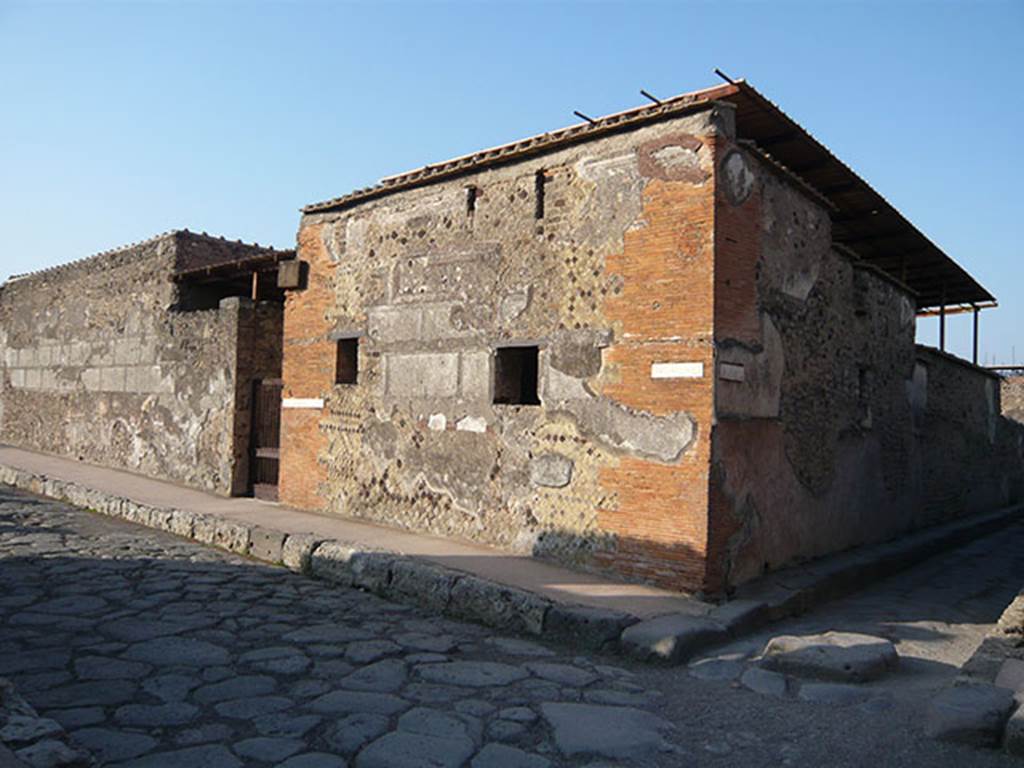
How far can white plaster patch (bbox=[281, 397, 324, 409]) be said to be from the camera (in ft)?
Result: 26.2

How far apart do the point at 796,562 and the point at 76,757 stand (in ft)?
17.5

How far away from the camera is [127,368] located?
447 inches

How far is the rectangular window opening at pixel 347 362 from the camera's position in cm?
793

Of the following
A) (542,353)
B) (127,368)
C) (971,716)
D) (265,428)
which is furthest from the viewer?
(127,368)

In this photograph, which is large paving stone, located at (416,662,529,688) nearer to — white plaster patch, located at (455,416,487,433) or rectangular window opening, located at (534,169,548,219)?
white plaster patch, located at (455,416,487,433)

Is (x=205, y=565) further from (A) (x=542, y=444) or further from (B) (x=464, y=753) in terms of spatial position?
(B) (x=464, y=753)

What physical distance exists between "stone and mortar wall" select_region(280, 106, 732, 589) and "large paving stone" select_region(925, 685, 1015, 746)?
1961 millimetres

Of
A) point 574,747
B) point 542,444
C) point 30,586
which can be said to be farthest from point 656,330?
point 30,586

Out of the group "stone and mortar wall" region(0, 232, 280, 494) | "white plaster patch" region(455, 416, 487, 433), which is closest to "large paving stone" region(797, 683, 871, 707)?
"white plaster patch" region(455, 416, 487, 433)

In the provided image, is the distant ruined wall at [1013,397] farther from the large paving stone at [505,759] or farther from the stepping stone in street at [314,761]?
the stepping stone in street at [314,761]

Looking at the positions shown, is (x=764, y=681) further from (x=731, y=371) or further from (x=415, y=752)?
(x=731, y=371)

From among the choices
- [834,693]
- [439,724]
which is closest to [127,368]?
[439,724]

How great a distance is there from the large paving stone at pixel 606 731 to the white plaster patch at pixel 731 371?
8.10 feet

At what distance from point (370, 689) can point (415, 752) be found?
714 millimetres
